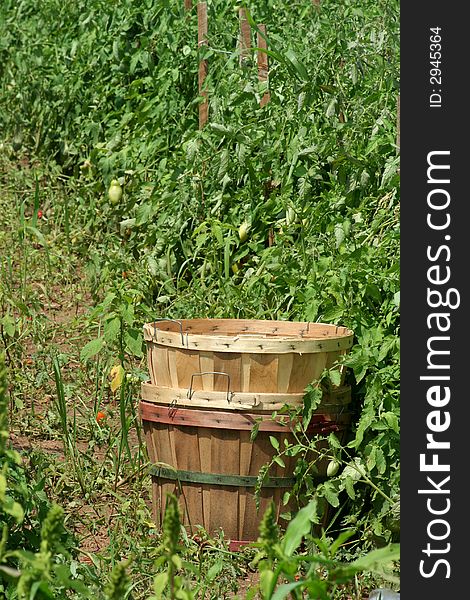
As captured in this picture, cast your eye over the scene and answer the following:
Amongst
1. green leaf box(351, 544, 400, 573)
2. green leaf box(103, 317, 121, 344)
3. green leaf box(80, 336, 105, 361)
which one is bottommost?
green leaf box(351, 544, 400, 573)

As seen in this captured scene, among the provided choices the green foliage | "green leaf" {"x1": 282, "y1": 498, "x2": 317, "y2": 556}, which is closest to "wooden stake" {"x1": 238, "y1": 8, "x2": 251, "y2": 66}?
the green foliage

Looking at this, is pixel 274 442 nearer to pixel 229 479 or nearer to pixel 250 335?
pixel 229 479

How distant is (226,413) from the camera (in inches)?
136

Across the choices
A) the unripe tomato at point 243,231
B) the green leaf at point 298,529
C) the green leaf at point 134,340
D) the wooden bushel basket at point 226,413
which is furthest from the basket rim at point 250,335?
the green leaf at point 298,529

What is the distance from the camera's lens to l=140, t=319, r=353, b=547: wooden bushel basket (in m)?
3.43

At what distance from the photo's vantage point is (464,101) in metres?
2.63

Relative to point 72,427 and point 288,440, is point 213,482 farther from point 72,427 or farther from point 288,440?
point 72,427

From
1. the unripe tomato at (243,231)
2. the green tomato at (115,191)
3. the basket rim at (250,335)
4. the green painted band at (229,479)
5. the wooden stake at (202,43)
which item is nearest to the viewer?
the basket rim at (250,335)

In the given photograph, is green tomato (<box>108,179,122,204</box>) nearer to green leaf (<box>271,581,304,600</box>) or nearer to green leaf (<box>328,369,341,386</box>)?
green leaf (<box>328,369,341,386</box>)

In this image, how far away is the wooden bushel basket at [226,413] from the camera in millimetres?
3430

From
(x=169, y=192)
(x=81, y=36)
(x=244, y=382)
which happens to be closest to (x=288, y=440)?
(x=244, y=382)

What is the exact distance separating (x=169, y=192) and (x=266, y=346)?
1.82 m

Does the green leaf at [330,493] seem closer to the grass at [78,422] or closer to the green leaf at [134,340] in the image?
the grass at [78,422]

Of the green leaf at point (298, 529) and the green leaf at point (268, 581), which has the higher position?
the green leaf at point (298, 529)
